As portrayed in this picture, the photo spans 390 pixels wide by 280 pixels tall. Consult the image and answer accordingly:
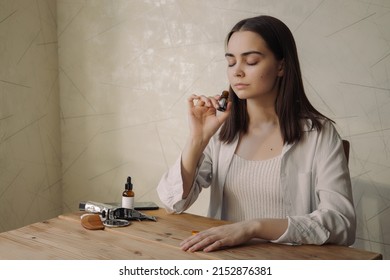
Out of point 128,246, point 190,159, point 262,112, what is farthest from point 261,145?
point 128,246

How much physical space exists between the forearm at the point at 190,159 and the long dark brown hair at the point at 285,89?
16cm

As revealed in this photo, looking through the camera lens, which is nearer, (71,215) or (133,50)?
(71,215)

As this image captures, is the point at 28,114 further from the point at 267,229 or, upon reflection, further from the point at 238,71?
the point at 267,229

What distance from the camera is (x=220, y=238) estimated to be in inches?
54.2

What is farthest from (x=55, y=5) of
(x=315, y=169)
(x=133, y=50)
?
(x=315, y=169)

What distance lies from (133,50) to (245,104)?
4.13 feet

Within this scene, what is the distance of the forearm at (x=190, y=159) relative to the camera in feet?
5.65

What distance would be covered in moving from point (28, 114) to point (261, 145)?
1668 millimetres

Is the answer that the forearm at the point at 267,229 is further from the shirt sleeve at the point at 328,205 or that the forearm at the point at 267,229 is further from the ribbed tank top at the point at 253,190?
the ribbed tank top at the point at 253,190

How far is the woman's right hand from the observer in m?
1.73

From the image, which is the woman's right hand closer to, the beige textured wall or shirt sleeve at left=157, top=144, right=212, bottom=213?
shirt sleeve at left=157, top=144, right=212, bottom=213

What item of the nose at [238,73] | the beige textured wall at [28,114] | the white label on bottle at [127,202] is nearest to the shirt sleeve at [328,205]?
the nose at [238,73]

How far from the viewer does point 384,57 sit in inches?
90.2
